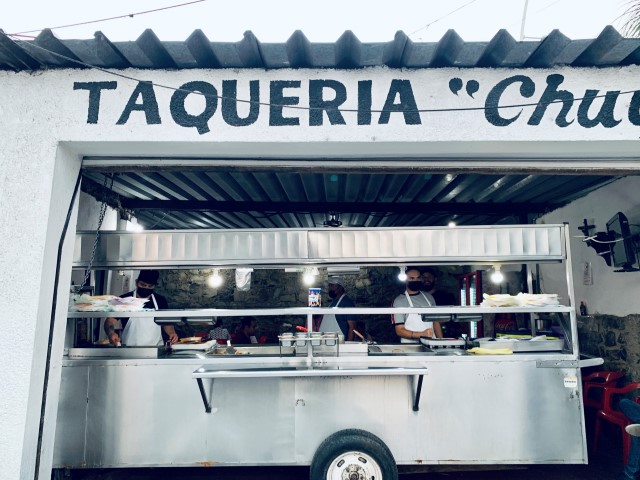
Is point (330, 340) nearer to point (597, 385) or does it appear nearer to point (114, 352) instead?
point (114, 352)

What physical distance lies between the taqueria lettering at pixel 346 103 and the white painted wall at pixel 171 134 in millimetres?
23

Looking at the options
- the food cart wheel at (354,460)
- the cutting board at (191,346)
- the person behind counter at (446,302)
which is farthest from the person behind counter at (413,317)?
the person behind counter at (446,302)

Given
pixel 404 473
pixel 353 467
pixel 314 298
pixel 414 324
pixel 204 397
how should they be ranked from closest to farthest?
pixel 353 467, pixel 204 397, pixel 314 298, pixel 404 473, pixel 414 324

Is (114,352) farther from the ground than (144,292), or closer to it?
closer to it

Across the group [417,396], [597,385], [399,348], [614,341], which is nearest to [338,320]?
[399,348]

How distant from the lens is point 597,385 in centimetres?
568

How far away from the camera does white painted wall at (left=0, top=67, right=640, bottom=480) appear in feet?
11.2

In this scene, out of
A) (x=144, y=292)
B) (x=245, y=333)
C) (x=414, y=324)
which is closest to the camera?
(x=144, y=292)

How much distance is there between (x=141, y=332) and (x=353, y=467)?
2.79 meters

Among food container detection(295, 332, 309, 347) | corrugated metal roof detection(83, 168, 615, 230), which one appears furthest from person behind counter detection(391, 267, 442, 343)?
food container detection(295, 332, 309, 347)

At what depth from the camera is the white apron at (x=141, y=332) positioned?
530 cm

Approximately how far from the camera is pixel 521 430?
13.9 ft

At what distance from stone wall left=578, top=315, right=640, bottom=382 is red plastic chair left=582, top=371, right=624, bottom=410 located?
0.19 meters

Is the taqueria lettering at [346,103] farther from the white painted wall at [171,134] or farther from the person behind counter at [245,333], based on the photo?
the person behind counter at [245,333]
